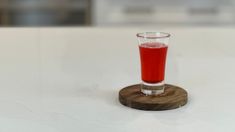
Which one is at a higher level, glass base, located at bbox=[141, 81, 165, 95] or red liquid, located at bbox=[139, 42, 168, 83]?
red liquid, located at bbox=[139, 42, 168, 83]

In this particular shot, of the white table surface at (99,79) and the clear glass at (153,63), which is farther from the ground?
the clear glass at (153,63)

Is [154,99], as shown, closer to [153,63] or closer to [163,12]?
[153,63]

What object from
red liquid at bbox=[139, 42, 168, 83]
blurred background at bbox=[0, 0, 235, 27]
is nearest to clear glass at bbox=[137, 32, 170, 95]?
red liquid at bbox=[139, 42, 168, 83]

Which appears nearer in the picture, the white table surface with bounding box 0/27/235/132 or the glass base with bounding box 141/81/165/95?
the white table surface with bounding box 0/27/235/132

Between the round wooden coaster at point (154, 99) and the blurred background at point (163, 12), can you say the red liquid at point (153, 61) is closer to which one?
the round wooden coaster at point (154, 99)

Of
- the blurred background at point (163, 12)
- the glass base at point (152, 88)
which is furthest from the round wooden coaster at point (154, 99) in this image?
the blurred background at point (163, 12)

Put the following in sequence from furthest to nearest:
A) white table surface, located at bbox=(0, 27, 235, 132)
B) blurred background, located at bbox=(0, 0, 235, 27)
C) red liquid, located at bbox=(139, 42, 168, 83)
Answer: blurred background, located at bbox=(0, 0, 235, 27) < red liquid, located at bbox=(139, 42, 168, 83) < white table surface, located at bbox=(0, 27, 235, 132)

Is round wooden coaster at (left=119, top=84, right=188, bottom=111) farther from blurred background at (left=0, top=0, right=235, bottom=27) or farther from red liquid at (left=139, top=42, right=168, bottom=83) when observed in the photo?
blurred background at (left=0, top=0, right=235, bottom=27)

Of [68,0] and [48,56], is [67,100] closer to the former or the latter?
[48,56]
